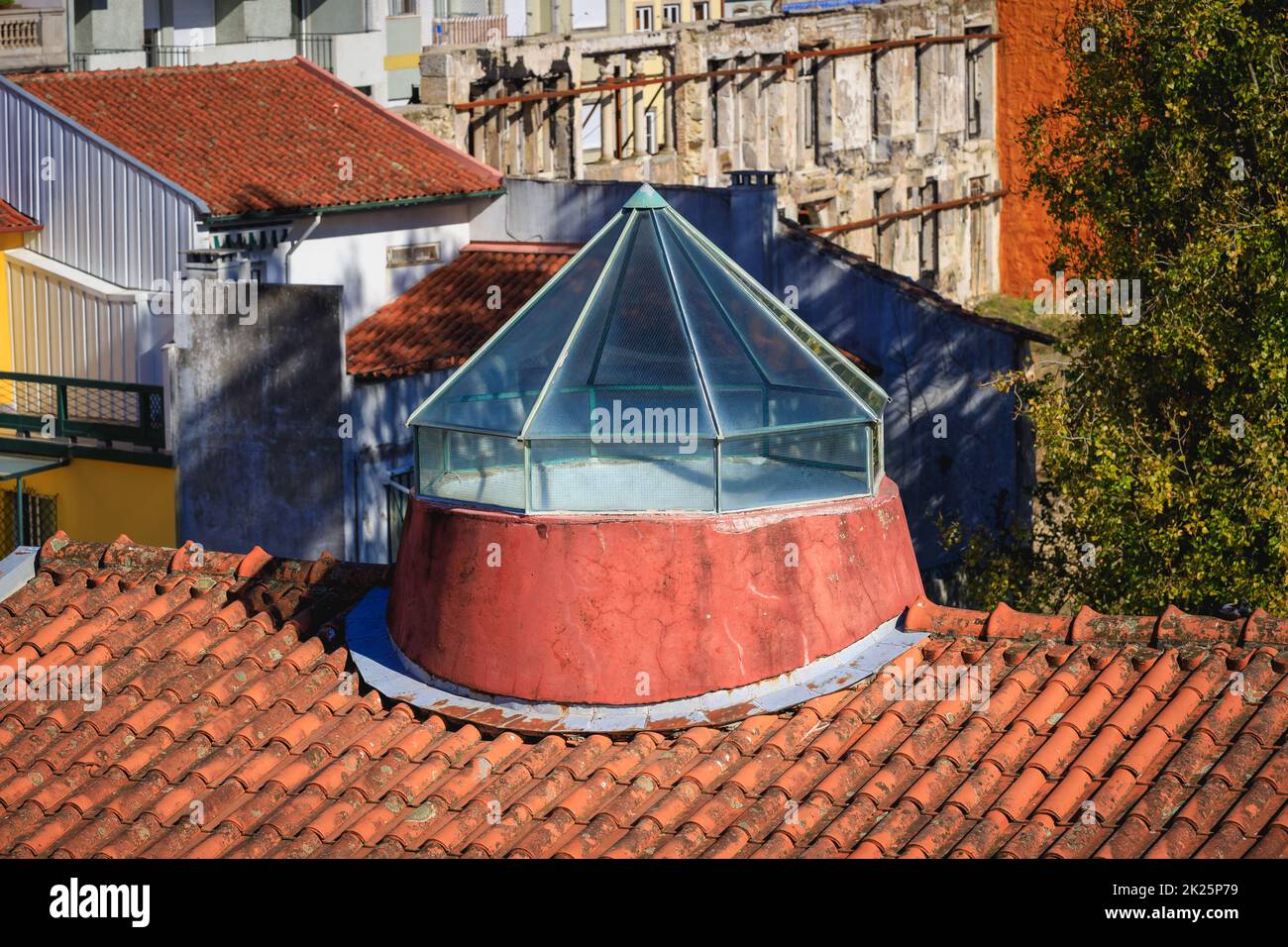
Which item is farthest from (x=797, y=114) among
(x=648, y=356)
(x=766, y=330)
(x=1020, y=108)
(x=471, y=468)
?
(x=471, y=468)

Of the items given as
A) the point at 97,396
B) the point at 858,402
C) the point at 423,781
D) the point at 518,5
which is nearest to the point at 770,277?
the point at 97,396

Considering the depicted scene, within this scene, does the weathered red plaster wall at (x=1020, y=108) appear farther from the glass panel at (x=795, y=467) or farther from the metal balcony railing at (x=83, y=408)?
the glass panel at (x=795, y=467)

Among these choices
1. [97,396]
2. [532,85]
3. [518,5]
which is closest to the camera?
[97,396]

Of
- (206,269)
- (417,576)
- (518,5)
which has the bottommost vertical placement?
(417,576)

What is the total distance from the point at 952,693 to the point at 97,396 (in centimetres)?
1834

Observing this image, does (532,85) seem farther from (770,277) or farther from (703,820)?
(703,820)

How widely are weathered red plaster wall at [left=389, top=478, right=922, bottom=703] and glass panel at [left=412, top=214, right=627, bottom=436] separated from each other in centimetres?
73

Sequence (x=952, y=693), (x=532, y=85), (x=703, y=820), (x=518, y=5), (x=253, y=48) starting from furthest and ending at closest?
(x=518, y=5) → (x=253, y=48) → (x=532, y=85) → (x=952, y=693) → (x=703, y=820)

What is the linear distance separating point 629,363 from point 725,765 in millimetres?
2608

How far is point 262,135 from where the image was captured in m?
31.0

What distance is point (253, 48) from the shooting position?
4497cm

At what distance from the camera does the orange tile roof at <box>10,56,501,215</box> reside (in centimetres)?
2919

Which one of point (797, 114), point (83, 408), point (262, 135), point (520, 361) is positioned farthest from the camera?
point (797, 114)

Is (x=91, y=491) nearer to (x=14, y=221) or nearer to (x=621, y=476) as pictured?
(x=14, y=221)
